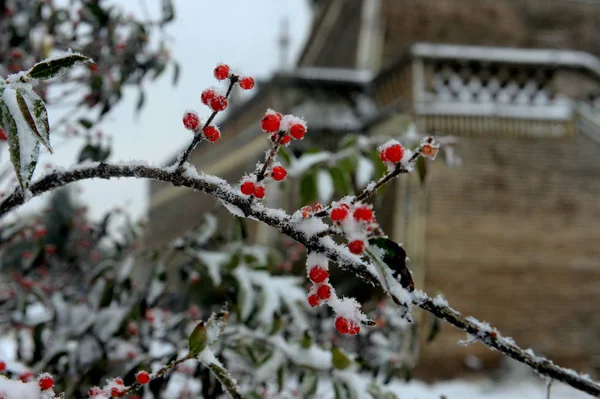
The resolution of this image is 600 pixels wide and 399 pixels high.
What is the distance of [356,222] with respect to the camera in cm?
68

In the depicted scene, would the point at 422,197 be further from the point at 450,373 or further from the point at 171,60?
the point at 171,60

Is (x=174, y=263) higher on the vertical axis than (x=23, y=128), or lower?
lower

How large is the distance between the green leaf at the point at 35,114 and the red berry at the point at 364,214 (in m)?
0.43

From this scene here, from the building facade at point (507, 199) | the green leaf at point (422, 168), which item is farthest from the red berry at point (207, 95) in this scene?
the building facade at point (507, 199)

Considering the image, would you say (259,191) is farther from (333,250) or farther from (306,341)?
(306,341)

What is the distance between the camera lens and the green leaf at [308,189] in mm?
2031

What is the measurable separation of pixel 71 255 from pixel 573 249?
4.79m

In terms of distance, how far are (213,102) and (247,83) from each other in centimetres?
8

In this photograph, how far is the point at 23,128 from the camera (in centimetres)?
74

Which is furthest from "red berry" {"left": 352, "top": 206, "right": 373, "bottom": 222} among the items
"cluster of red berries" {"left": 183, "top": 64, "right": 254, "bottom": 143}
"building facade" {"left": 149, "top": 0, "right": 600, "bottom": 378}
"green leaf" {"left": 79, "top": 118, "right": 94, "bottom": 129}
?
"building facade" {"left": 149, "top": 0, "right": 600, "bottom": 378}

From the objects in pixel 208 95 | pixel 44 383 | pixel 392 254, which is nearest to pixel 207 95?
pixel 208 95

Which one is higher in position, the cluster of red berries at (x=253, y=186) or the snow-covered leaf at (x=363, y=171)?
the cluster of red berries at (x=253, y=186)

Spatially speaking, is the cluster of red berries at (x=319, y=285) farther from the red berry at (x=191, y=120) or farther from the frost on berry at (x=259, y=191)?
the red berry at (x=191, y=120)

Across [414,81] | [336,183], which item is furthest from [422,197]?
[336,183]
